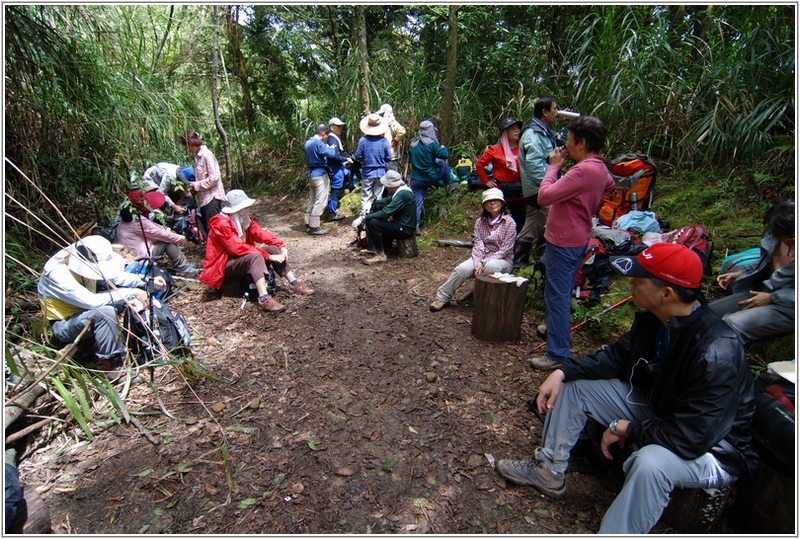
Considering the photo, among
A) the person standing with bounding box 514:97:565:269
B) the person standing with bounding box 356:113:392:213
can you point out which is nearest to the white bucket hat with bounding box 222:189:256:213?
the person standing with bounding box 514:97:565:269

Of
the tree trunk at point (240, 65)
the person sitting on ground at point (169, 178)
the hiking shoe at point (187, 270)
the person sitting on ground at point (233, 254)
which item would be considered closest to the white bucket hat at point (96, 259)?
the person sitting on ground at point (233, 254)

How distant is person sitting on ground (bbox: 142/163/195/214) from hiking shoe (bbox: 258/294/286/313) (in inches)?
89.7

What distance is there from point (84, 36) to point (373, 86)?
5.77m

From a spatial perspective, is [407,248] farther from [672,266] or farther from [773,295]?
[672,266]

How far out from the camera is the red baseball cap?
1925 mm

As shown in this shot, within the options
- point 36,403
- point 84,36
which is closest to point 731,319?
point 36,403

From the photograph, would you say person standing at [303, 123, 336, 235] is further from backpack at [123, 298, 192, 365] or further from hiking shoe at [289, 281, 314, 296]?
backpack at [123, 298, 192, 365]

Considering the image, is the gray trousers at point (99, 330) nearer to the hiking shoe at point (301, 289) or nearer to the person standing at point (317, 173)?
the hiking shoe at point (301, 289)

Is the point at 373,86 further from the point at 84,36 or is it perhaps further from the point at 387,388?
the point at 387,388

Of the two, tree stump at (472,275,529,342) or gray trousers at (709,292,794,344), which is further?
tree stump at (472,275,529,342)

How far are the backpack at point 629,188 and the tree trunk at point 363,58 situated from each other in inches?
230

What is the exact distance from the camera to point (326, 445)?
9.05 feet

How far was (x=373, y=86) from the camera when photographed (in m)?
9.69

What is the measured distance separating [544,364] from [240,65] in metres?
12.4
